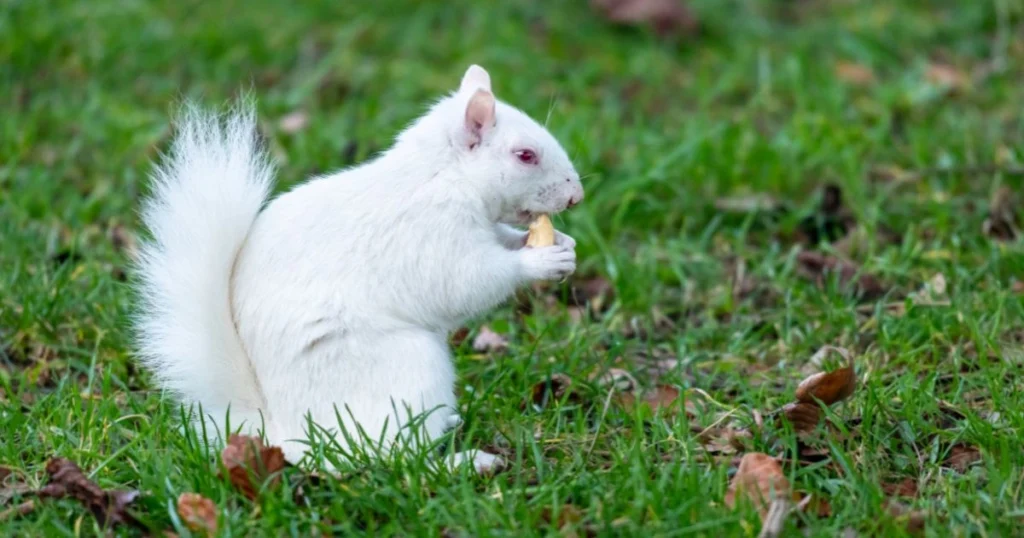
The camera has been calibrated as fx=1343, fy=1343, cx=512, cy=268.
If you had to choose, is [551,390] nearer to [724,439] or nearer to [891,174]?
[724,439]

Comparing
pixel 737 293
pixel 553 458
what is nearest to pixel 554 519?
pixel 553 458

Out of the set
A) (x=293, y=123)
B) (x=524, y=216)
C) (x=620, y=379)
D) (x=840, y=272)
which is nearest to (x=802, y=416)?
(x=620, y=379)

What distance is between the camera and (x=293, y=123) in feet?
16.9

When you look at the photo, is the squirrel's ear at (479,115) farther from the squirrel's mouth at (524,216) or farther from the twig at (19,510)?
the twig at (19,510)

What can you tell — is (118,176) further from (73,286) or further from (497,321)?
(497,321)

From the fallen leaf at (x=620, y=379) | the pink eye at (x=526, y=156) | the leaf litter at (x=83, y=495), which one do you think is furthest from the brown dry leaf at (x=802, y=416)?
the leaf litter at (x=83, y=495)

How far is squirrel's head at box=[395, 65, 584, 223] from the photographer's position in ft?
9.36

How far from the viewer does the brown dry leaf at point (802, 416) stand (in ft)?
9.36

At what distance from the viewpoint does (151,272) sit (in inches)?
111

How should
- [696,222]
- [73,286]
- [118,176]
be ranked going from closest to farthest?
[73,286]
[696,222]
[118,176]

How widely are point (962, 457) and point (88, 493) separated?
69.2 inches

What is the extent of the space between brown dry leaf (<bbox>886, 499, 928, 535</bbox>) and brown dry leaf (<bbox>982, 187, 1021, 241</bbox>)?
1.85 metres

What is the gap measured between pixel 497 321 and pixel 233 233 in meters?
1.11

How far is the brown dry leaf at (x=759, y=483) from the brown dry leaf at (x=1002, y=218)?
1829mm
